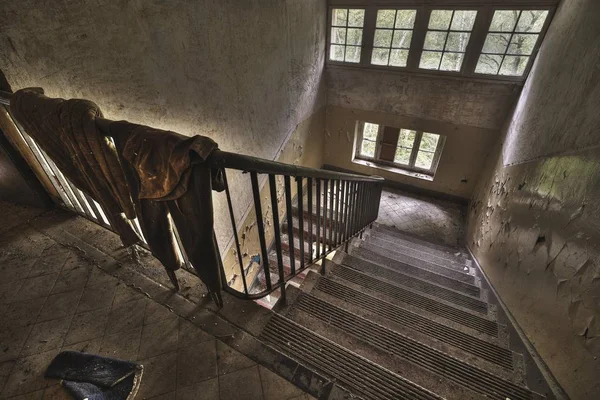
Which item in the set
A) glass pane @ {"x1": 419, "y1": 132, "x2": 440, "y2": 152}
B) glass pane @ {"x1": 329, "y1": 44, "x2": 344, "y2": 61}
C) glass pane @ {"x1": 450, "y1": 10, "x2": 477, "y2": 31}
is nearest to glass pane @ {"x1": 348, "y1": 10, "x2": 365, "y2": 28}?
glass pane @ {"x1": 329, "y1": 44, "x2": 344, "y2": 61}

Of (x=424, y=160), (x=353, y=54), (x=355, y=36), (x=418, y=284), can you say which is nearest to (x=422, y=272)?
(x=418, y=284)

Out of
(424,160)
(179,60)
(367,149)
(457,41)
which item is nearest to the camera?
(179,60)

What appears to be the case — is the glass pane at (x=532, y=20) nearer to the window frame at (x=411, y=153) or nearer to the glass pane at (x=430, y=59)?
the glass pane at (x=430, y=59)

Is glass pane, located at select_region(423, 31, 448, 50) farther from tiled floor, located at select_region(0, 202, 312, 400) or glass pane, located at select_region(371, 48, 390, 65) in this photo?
tiled floor, located at select_region(0, 202, 312, 400)

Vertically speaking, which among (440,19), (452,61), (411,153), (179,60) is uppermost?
(440,19)

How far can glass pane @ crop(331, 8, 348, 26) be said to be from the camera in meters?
5.14

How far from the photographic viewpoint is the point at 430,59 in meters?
5.01

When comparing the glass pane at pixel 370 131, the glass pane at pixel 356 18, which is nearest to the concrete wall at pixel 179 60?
the glass pane at pixel 356 18

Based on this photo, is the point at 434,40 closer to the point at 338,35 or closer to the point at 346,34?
the point at 346,34

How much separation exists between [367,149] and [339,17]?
2875mm

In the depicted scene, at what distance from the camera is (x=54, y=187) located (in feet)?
7.39

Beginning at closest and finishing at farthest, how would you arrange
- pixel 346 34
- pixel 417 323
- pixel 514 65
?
pixel 417 323
pixel 514 65
pixel 346 34

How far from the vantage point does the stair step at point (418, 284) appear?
2781 mm

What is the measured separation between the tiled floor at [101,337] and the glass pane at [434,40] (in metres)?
5.67
